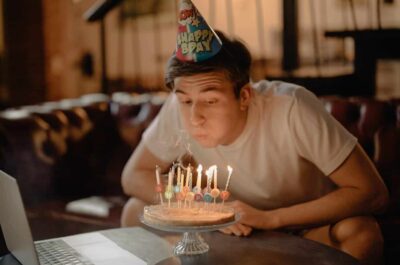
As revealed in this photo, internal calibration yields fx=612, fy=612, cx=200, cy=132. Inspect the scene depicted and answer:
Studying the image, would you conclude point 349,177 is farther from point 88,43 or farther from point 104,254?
point 88,43

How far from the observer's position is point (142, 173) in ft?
7.00

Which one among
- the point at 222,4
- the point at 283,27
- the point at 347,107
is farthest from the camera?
the point at 222,4

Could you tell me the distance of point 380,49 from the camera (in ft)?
12.2

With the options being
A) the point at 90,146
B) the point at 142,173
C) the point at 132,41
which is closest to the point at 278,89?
the point at 142,173

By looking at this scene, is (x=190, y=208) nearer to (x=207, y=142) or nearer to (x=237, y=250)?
(x=237, y=250)

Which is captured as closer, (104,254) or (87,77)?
(104,254)

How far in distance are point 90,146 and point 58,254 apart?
1611 millimetres

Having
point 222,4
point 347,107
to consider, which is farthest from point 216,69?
point 222,4

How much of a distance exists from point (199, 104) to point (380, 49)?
2.23 m

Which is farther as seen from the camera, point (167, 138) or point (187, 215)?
point (167, 138)

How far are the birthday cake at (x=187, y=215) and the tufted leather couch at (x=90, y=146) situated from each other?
3.32 ft

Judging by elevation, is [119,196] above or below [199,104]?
below

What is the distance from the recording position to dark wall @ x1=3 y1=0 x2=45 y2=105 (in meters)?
5.50

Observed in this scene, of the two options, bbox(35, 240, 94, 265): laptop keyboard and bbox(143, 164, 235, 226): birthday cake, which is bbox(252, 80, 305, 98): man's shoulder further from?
bbox(35, 240, 94, 265): laptop keyboard
